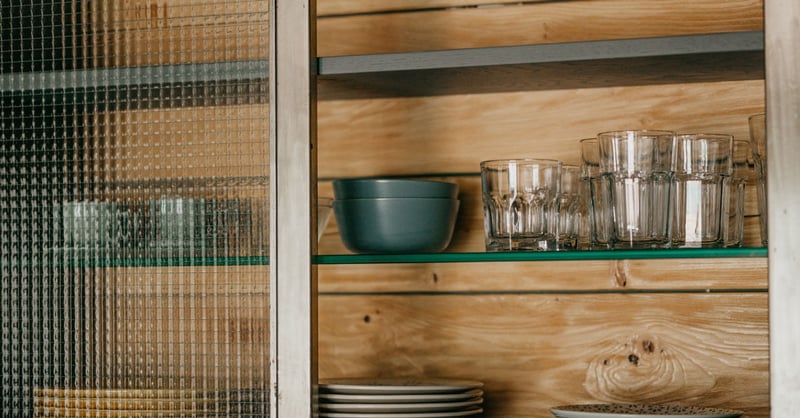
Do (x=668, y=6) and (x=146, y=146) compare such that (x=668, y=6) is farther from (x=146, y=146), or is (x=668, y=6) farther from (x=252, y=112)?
(x=146, y=146)

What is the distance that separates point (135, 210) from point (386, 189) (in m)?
0.35

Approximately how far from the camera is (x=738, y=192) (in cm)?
137

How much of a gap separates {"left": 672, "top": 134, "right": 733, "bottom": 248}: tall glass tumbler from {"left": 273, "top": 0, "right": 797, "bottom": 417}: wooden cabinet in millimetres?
150

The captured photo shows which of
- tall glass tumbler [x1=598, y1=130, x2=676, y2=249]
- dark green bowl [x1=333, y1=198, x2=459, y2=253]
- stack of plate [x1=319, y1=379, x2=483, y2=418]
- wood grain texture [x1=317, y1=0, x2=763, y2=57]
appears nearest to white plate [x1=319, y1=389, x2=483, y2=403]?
stack of plate [x1=319, y1=379, x2=483, y2=418]

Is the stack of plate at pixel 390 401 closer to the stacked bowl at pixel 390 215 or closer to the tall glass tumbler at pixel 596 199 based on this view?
the stacked bowl at pixel 390 215

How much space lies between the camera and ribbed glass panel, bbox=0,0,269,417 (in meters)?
1.35

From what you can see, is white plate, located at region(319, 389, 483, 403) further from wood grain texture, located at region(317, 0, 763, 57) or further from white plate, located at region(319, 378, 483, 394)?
wood grain texture, located at region(317, 0, 763, 57)

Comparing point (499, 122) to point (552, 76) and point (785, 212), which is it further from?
point (785, 212)

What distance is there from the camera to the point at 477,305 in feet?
5.44

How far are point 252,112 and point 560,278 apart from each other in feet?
1.92

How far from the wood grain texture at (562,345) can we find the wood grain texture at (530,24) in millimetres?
424

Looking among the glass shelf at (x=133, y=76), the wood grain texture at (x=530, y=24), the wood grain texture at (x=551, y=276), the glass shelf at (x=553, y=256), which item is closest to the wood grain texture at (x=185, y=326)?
the glass shelf at (x=553, y=256)

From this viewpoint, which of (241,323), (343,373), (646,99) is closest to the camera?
(241,323)

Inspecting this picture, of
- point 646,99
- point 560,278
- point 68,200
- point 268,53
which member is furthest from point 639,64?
point 68,200
